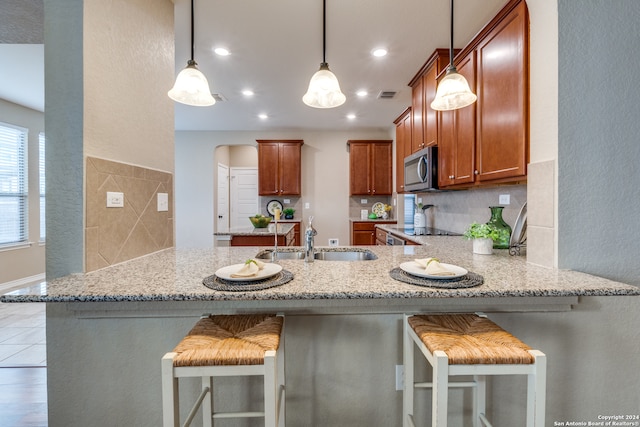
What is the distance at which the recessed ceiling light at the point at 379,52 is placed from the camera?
8.61ft

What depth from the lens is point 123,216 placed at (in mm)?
1534

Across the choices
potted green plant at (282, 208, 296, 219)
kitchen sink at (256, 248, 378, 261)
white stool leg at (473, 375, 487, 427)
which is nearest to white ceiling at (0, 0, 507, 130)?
kitchen sink at (256, 248, 378, 261)

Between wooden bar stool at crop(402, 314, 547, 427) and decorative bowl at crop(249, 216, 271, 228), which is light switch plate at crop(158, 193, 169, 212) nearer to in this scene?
decorative bowl at crop(249, 216, 271, 228)

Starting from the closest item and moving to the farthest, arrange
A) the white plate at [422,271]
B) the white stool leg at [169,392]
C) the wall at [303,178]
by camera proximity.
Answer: the white stool leg at [169,392]
the white plate at [422,271]
the wall at [303,178]

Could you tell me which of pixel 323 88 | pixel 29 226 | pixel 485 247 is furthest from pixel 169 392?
pixel 29 226

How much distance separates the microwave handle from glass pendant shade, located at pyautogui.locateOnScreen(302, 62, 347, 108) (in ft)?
5.05

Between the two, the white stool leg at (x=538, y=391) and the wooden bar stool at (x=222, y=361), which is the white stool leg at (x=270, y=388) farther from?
the white stool leg at (x=538, y=391)

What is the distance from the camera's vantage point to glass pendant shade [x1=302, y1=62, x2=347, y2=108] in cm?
150

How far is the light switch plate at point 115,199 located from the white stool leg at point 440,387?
1.55 metres

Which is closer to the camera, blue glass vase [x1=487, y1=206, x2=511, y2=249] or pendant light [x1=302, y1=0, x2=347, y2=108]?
pendant light [x1=302, y1=0, x2=347, y2=108]

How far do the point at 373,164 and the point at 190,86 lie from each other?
170 inches

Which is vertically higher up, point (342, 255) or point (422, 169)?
point (422, 169)

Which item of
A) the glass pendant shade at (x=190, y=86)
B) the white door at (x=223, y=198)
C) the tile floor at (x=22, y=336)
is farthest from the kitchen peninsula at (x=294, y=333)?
the white door at (x=223, y=198)

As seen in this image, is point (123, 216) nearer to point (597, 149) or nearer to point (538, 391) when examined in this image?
point (538, 391)
